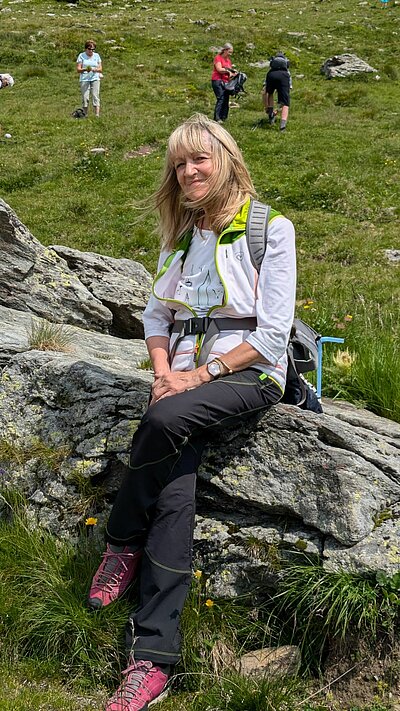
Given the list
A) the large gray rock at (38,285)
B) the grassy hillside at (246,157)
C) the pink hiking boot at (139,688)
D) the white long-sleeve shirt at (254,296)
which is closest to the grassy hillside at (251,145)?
the grassy hillside at (246,157)

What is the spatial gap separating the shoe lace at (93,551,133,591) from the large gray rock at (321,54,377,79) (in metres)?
30.9

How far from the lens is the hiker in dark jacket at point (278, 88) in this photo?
22.5 meters

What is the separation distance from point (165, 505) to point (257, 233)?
73.0 inches

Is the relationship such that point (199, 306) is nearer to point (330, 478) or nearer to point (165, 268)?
point (165, 268)

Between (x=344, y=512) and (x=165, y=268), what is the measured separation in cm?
207

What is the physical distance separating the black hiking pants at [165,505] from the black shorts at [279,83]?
20544mm

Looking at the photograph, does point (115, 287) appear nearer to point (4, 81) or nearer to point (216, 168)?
point (216, 168)

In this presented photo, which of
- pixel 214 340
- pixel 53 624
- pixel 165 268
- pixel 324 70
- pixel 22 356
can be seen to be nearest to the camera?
pixel 53 624

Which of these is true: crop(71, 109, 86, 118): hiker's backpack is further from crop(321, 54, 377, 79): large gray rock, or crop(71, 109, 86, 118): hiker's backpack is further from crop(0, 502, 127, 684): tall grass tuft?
crop(0, 502, 127, 684): tall grass tuft

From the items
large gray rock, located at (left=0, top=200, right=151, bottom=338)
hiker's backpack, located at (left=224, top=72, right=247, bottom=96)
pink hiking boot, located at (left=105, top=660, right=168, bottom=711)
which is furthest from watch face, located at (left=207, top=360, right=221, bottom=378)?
hiker's backpack, located at (left=224, top=72, right=247, bottom=96)

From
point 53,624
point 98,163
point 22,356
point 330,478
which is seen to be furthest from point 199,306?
point 98,163

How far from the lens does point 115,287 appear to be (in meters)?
8.98

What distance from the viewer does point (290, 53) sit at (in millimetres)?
35250

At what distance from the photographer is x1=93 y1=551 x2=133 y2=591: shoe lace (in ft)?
13.6
